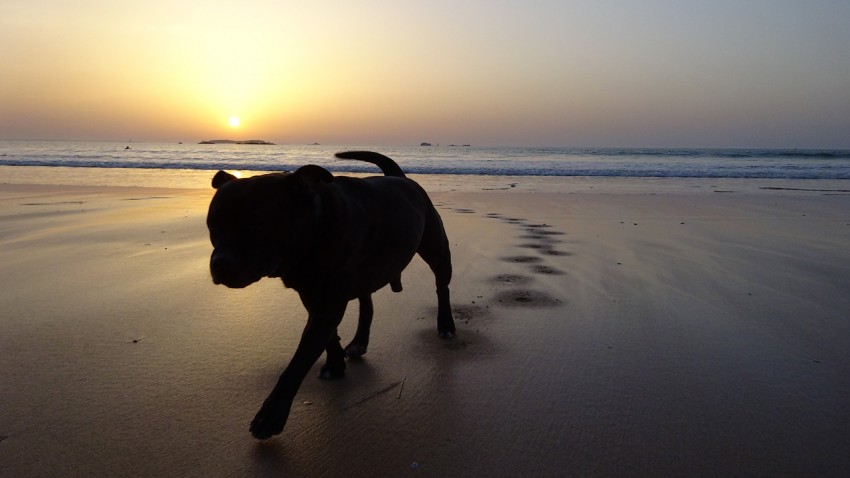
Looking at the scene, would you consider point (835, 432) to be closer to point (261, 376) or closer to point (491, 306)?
point (491, 306)

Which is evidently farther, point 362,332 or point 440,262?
point 440,262

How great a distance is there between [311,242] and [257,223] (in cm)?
30

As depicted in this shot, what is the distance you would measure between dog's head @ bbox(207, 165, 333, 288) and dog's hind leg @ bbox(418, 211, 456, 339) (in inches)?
58.0

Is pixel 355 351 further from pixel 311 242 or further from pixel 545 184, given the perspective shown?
pixel 545 184

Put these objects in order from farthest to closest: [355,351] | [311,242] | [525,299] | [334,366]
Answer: [525,299], [355,351], [334,366], [311,242]

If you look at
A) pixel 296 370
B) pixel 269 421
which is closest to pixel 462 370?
pixel 296 370

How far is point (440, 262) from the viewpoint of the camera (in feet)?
12.3

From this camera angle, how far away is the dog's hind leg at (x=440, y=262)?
3.62 meters

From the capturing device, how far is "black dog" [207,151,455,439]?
2096 mm

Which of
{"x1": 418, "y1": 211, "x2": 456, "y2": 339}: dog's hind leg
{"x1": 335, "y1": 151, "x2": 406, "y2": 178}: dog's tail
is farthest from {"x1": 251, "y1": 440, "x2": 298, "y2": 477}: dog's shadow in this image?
{"x1": 335, "y1": 151, "x2": 406, "y2": 178}: dog's tail

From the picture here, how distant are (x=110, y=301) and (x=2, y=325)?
68 centimetres

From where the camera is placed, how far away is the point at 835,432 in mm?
2330

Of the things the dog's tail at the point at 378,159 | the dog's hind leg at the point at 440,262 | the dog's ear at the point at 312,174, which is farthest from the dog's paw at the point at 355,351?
the dog's ear at the point at 312,174

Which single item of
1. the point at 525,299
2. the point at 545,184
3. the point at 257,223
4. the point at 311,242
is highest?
the point at 257,223
